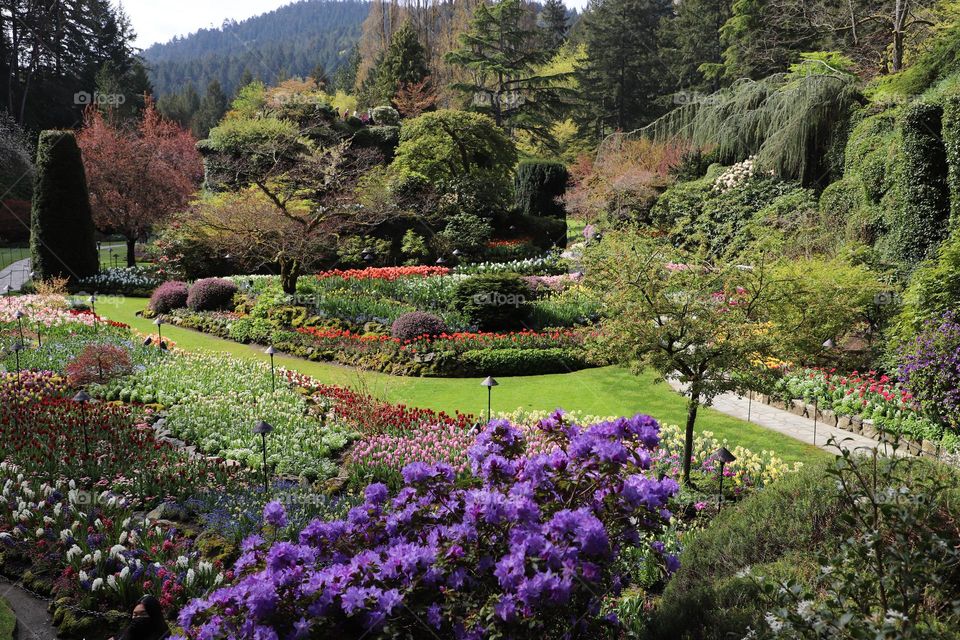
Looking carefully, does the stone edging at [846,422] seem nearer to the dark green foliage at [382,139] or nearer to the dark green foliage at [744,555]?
the dark green foliage at [744,555]

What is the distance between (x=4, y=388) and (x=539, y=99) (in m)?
30.5

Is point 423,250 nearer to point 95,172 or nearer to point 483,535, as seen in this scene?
point 95,172

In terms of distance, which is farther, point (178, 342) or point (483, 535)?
point (178, 342)

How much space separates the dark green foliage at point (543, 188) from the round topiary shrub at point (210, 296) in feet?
45.3

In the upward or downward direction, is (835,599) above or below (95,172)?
below

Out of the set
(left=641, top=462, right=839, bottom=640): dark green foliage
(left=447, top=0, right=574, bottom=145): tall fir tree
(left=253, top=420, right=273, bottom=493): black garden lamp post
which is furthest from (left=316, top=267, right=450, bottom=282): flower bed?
(left=447, top=0, right=574, bottom=145): tall fir tree

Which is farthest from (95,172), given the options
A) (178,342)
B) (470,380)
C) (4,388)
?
(470,380)

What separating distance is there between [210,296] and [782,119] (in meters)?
15.9

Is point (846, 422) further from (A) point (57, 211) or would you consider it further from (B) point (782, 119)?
(A) point (57, 211)

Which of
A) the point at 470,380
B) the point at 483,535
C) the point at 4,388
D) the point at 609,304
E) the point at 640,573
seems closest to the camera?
the point at 483,535

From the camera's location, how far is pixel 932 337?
26.1ft

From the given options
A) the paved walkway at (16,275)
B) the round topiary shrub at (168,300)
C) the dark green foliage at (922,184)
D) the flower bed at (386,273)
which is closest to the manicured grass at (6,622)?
the round topiary shrub at (168,300)

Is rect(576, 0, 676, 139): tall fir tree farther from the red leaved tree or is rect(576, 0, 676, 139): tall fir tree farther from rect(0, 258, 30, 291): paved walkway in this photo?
rect(0, 258, 30, 291): paved walkway

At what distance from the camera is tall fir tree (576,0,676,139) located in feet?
124
